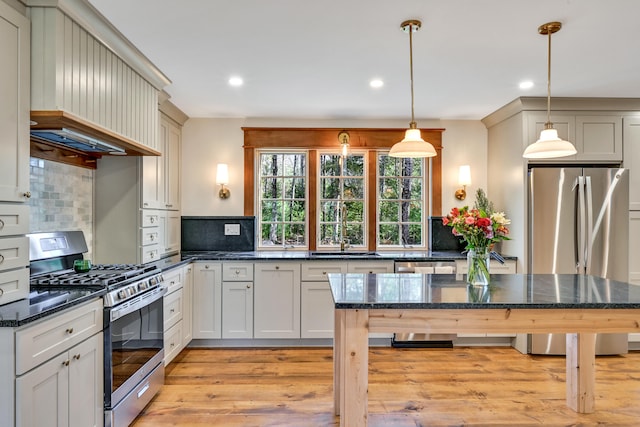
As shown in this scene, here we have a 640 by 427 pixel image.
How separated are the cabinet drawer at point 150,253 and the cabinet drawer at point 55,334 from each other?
3.66ft

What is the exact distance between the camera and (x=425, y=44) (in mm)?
2416

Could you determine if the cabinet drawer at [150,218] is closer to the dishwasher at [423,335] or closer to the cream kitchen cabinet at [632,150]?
the dishwasher at [423,335]

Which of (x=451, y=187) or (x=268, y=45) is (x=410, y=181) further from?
(x=268, y=45)

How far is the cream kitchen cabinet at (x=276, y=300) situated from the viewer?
11.8ft

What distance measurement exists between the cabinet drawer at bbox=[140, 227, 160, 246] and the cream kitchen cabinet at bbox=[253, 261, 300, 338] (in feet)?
3.11

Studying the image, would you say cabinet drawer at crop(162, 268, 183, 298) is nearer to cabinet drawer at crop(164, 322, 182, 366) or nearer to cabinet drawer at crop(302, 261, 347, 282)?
cabinet drawer at crop(164, 322, 182, 366)

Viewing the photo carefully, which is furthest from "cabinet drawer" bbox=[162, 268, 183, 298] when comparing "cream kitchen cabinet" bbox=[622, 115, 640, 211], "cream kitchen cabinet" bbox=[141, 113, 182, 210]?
"cream kitchen cabinet" bbox=[622, 115, 640, 211]

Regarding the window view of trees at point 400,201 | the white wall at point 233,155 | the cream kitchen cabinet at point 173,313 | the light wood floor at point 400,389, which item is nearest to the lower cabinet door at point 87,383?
the light wood floor at point 400,389

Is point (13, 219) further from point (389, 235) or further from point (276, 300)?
point (389, 235)

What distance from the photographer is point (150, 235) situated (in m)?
3.17

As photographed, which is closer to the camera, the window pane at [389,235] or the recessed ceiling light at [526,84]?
the recessed ceiling light at [526,84]

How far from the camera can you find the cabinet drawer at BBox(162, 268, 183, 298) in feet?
9.73

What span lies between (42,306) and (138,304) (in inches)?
27.9

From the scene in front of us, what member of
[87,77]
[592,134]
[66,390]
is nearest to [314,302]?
[66,390]
